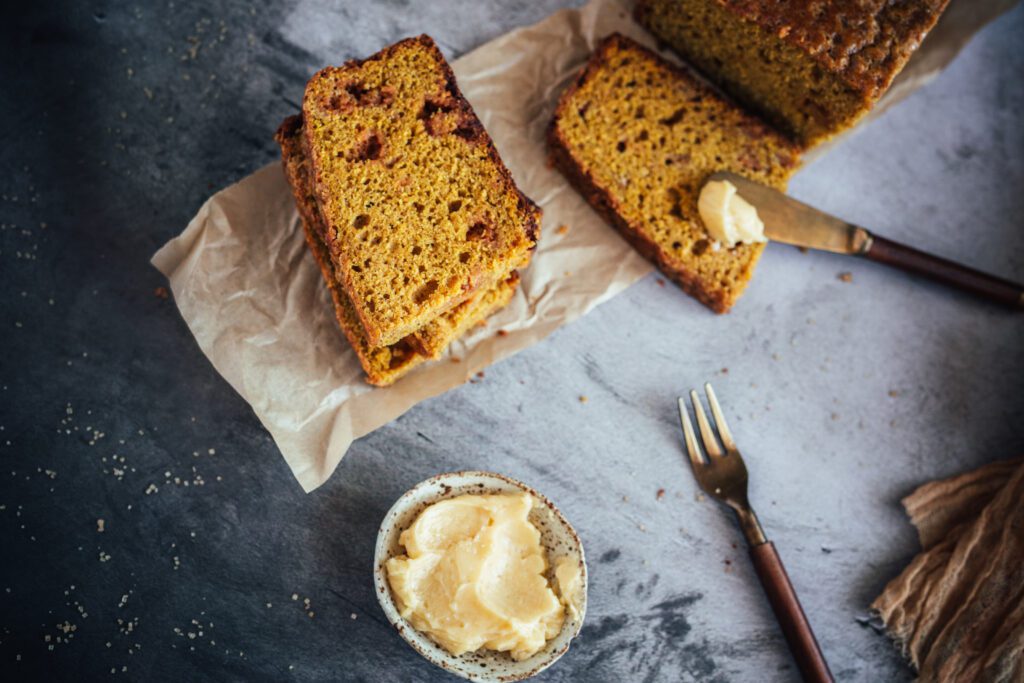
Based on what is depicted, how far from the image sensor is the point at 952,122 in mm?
3852

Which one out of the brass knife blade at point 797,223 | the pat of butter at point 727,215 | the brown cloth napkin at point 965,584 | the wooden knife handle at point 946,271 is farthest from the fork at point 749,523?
the wooden knife handle at point 946,271

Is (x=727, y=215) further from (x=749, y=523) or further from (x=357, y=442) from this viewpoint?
(x=357, y=442)

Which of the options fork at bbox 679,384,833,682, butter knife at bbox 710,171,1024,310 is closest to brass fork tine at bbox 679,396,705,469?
fork at bbox 679,384,833,682

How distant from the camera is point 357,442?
131 inches

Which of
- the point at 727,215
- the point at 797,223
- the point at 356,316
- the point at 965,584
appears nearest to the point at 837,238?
the point at 797,223

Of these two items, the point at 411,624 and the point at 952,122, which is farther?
the point at 952,122

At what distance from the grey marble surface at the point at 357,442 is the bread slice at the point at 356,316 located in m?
0.28

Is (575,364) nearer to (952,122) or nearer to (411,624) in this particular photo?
(411,624)

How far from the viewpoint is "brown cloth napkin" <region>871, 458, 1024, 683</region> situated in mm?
3213

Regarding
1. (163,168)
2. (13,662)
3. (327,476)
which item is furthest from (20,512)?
(163,168)

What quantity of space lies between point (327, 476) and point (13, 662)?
1.43 m

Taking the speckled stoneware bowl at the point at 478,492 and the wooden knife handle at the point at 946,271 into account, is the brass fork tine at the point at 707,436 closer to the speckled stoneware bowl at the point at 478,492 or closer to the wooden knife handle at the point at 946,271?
the speckled stoneware bowl at the point at 478,492

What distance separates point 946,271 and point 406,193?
2.51m

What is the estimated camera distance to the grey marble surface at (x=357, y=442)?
3.19m
